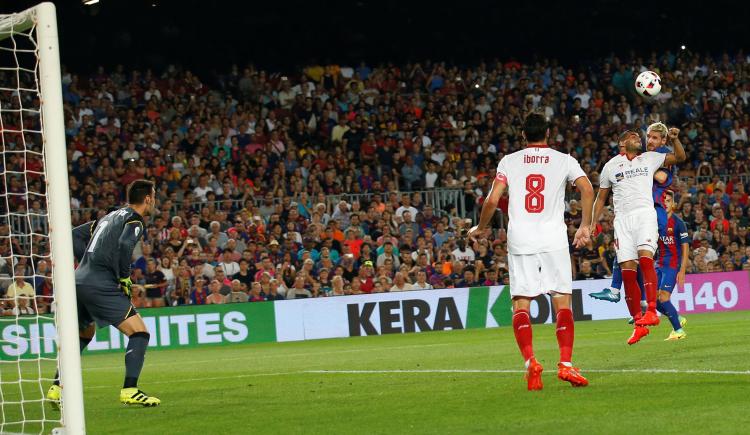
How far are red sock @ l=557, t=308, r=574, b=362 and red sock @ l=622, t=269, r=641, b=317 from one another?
14.1ft

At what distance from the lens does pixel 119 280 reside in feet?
34.2

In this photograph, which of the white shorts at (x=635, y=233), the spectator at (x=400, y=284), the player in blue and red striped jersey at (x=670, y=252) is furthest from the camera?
the spectator at (x=400, y=284)

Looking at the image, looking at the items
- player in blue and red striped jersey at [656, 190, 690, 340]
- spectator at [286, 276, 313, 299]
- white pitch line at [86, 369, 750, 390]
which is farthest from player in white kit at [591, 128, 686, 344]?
spectator at [286, 276, 313, 299]

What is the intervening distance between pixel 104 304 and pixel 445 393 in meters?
3.10

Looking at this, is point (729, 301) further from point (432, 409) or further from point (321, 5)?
point (432, 409)

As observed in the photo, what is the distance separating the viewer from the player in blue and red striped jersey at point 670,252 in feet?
49.2

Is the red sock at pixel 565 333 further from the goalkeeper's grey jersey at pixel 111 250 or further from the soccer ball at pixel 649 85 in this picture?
the soccer ball at pixel 649 85

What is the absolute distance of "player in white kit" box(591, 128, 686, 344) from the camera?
13.6 m

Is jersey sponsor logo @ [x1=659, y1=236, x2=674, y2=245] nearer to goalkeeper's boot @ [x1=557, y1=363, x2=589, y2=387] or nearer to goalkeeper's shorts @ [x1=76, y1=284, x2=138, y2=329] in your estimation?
goalkeeper's boot @ [x1=557, y1=363, x2=589, y2=387]

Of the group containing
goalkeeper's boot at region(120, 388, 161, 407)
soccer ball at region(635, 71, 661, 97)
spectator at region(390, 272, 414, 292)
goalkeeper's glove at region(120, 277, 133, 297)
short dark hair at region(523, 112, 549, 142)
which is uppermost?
soccer ball at region(635, 71, 661, 97)

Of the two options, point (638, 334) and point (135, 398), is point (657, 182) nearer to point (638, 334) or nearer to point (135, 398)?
point (638, 334)

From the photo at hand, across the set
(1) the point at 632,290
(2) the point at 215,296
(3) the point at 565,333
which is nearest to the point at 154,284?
(2) the point at 215,296

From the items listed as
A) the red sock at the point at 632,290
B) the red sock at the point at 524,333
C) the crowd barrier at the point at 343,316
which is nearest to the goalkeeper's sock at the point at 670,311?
the red sock at the point at 632,290

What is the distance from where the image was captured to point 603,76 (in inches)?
1318
